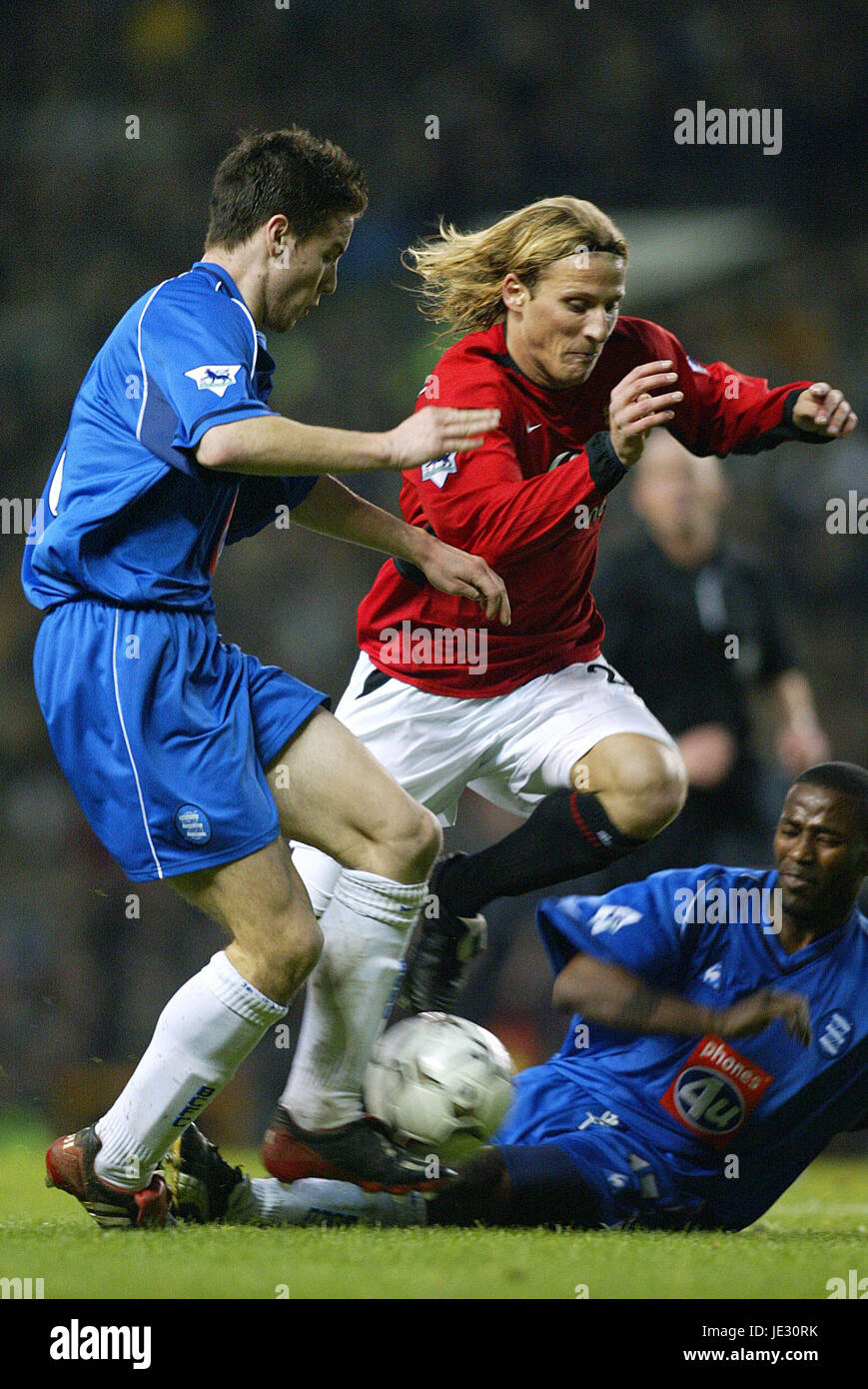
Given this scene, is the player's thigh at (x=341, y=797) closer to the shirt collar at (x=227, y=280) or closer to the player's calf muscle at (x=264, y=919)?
the player's calf muscle at (x=264, y=919)

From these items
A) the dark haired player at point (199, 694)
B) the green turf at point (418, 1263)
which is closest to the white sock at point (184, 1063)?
the dark haired player at point (199, 694)

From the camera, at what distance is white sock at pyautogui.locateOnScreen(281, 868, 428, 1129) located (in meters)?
2.96

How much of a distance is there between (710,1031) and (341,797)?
0.90 m

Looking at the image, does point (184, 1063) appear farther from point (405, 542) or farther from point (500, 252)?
point (500, 252)

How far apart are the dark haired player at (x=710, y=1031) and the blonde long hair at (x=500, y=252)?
123 centimetres

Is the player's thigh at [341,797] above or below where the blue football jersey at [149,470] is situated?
below

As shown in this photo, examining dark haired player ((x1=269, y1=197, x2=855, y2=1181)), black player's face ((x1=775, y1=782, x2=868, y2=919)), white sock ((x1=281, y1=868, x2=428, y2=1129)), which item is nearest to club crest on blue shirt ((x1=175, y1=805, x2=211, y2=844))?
white sock ((x1=281, y1=868, x2=428, y2=1129))

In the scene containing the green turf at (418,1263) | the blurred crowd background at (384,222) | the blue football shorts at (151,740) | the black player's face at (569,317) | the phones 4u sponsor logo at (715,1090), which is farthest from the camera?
the blurred crowd background at (384,222)

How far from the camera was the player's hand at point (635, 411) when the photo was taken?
9.39 feet

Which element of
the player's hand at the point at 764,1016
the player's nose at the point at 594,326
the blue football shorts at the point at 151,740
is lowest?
the player's hand at the point at 764,1016

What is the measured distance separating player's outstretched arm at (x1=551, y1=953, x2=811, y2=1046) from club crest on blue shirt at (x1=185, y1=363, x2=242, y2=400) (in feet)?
4.54

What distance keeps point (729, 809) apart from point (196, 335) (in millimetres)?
3142

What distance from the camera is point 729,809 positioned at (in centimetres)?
528

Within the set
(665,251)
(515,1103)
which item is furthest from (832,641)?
(515,1103)
